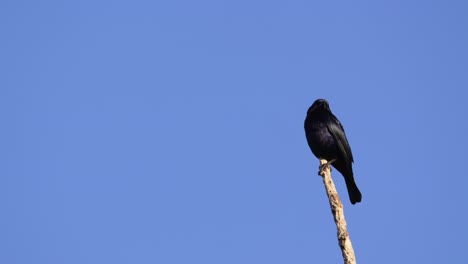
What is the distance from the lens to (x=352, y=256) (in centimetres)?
652

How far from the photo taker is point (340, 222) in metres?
6.84

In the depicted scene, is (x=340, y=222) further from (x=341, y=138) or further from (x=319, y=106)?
(x=319, y=106)

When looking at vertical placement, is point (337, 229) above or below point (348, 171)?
below

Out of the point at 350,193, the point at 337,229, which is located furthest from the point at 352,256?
the point at 350,193

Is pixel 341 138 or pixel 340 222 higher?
pixel 341 138

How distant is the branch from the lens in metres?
6.53

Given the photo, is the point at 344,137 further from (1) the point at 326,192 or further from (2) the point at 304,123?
(1) the point at 326,192

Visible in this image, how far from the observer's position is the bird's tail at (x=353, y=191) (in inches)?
371

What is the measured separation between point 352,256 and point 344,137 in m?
3.44

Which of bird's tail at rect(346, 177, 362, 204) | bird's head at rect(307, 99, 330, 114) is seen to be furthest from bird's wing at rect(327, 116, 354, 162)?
bird's head at rect(307, 99, 330, 114)

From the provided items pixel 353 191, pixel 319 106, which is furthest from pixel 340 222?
pixel 319 106

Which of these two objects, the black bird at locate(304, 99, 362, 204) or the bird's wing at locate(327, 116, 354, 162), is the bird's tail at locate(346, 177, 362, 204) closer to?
the black bird at locate(304, 99, 362, 204)

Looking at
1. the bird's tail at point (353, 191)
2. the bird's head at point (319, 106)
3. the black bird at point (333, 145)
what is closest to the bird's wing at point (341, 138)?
the black bird at point (333, 145)

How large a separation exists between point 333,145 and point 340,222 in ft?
9.64
